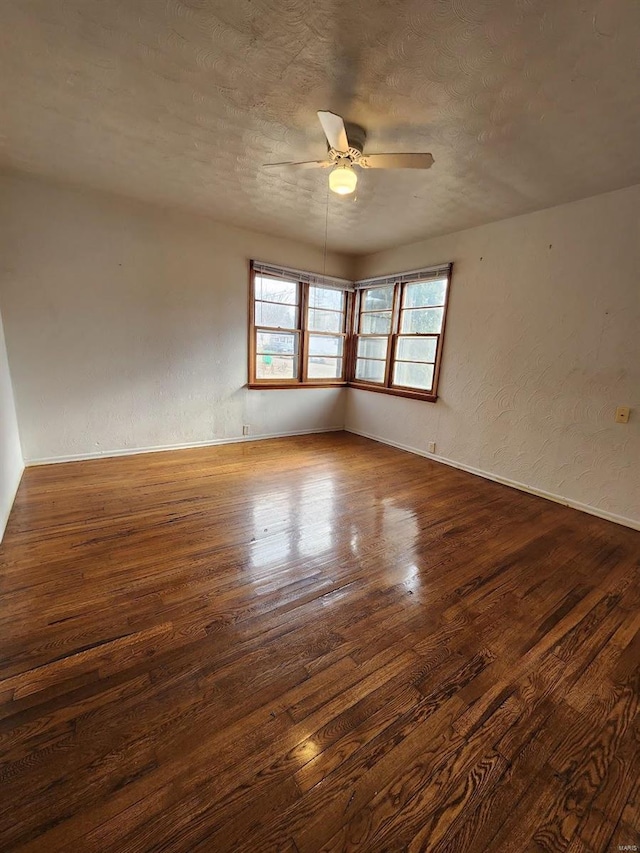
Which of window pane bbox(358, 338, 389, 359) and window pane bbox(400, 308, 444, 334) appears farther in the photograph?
window pane bbox(358, 338, 389, 359)

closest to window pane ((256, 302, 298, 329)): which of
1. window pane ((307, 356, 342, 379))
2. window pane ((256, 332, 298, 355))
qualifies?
window pane ((256, 332, 298, 355))

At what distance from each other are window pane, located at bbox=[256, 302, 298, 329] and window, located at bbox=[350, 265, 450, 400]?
1066mm

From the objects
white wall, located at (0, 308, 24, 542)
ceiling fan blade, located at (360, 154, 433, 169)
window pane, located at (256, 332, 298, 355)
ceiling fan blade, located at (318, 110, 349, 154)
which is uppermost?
ceiling fan blade, located at (318, 110, 349, 154)

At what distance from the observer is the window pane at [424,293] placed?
13.7 feet

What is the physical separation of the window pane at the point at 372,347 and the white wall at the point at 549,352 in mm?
1060

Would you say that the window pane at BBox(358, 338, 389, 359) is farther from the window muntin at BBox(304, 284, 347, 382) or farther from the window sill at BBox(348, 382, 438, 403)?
the window sill at BBox(348, 382, 438, 403)

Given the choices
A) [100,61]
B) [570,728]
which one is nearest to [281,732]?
[570,728]

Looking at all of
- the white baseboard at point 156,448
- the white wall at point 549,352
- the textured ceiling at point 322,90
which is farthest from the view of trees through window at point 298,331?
the textured ceiling at point 322,90

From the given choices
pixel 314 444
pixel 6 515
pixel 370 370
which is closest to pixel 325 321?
pixel 370 370

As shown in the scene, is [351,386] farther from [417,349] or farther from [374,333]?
[417,349]

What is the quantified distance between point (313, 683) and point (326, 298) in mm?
4720

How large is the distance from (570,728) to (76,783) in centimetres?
164

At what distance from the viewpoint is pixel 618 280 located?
111 inches

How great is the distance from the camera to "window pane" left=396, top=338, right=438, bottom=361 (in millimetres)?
4340
